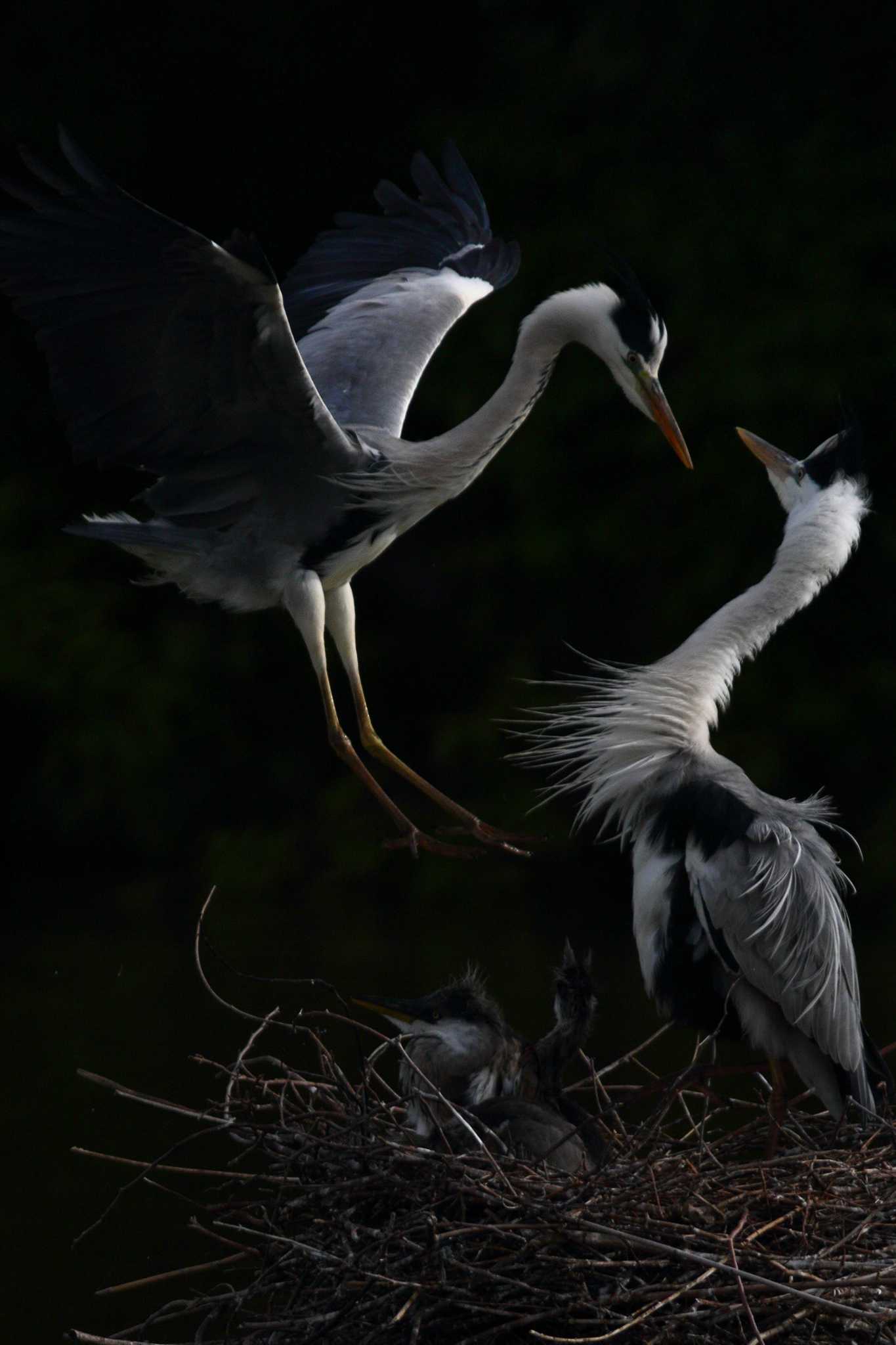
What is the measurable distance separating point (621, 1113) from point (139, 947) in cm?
227

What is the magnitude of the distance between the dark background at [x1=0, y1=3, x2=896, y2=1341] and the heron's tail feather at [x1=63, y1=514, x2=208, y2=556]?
2.78 meters

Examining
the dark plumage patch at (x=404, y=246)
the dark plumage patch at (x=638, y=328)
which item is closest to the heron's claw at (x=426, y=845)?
the dark plumage patch at (x=638, y=328)

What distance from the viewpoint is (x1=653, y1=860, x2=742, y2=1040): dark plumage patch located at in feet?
11.1

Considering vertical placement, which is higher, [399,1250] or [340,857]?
[399,1250]

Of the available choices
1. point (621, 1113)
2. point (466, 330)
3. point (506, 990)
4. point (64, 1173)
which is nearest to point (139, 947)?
point (506, 990)

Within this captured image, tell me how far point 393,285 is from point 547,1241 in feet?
8.23

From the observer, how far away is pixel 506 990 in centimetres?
577

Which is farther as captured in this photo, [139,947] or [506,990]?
[139,947]

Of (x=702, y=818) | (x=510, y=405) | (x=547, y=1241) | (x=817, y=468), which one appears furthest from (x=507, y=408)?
(x=547, y=1241)

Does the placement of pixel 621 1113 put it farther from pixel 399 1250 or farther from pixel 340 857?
pixel 340 857

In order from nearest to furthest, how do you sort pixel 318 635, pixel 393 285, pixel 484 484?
pixel 318 635 → pixel 393 285 → pixel 484 484

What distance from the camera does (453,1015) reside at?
3297 millimetres

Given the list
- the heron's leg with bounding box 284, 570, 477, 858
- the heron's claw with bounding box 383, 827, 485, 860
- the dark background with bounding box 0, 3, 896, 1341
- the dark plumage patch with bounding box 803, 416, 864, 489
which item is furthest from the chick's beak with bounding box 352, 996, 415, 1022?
the dark background with bounding box 0, 3, 896, 1341

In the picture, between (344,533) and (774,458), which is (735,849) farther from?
(344,533)
